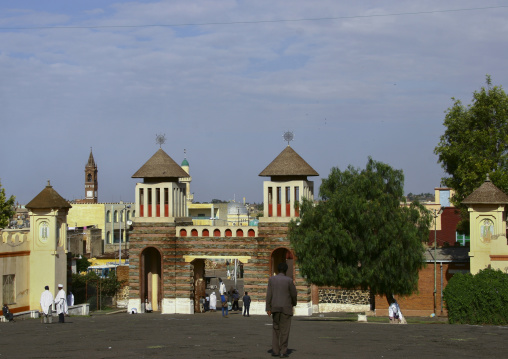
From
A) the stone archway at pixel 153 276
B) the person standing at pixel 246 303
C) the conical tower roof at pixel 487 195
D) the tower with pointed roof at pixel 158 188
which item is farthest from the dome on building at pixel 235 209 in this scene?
the conical tower roof at pixel 487 195

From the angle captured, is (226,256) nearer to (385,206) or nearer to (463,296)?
(385,206)

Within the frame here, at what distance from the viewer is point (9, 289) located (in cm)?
3275

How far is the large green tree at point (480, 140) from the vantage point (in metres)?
35.4

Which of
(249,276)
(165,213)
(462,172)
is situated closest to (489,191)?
(462,172)

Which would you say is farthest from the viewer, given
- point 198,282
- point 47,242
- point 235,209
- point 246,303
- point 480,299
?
Result: point 235,209

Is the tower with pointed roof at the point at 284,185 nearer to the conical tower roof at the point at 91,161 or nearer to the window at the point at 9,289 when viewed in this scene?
the window at the point at 9,289

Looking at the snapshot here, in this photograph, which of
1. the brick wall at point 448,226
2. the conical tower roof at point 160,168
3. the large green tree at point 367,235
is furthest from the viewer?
the brick wall at point 448,226

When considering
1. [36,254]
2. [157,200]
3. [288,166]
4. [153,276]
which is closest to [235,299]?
[153,276]

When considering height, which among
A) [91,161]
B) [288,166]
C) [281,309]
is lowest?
[281,309]

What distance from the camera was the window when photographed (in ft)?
107

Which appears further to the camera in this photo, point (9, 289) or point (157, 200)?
point (157, 200)

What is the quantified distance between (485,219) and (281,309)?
21926mm

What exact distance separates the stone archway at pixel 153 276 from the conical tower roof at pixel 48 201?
26.4 feet

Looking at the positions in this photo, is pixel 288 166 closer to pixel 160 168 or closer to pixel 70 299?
pixel 160 168
